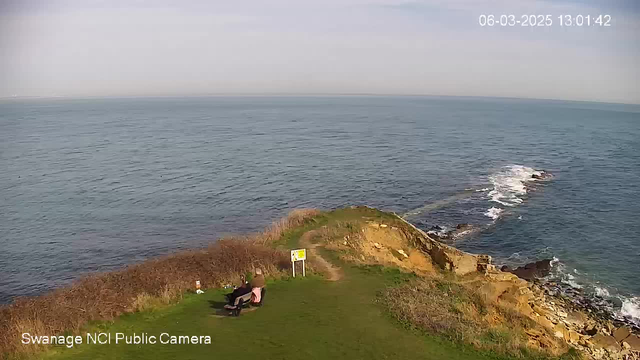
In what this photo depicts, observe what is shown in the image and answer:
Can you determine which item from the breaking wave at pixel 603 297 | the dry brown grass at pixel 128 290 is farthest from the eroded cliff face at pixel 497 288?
the dry brown grass at pixel 128 290

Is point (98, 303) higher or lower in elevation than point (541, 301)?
higher

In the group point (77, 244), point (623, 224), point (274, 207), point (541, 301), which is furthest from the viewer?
point (274, 207)

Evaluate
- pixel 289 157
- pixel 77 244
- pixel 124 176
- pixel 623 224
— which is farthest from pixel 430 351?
pixel 289 157

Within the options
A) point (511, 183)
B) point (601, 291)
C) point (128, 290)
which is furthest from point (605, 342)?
point (511, 183)

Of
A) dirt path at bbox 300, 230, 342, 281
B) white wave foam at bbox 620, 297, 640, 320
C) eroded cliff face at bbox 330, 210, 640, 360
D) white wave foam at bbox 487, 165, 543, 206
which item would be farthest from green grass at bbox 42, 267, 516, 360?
white wave foam at bbox 487, 165, 543, 206

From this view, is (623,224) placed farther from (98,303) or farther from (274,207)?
(98,303)

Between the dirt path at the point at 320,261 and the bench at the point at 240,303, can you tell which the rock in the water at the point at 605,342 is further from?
the bench at the point at 240,303

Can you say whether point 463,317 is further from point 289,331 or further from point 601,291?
point 601,291

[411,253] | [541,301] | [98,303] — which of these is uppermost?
[98,303]
